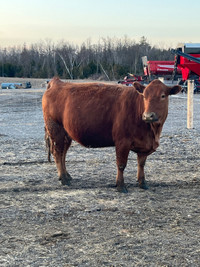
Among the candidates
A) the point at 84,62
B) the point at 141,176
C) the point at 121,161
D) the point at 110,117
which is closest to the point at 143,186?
the point at 141,176

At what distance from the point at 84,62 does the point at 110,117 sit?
274ft

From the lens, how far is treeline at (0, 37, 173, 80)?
227 feet

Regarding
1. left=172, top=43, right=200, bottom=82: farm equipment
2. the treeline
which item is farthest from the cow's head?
→ the treeline

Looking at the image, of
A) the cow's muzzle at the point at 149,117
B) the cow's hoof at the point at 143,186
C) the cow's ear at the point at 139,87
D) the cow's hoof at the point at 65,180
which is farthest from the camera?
the cow's hoof at the point at 65,180

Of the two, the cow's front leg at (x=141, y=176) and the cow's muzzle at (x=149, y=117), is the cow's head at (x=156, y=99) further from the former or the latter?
the cow's front leg at (x=141, y=176)

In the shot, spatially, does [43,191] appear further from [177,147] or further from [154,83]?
[177,147]

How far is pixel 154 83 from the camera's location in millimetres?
5668

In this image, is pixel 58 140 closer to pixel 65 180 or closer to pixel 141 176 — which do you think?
pixel 65 180

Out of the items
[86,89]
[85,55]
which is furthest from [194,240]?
[85,55]

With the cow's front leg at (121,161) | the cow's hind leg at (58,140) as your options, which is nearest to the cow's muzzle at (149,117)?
the cow's front leg at (121,161)

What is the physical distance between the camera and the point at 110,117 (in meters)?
5.98

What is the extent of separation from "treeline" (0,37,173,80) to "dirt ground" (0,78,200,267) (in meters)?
55.2

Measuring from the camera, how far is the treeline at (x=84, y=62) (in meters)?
69.3

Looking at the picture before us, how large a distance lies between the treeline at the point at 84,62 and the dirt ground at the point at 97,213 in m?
55.2
